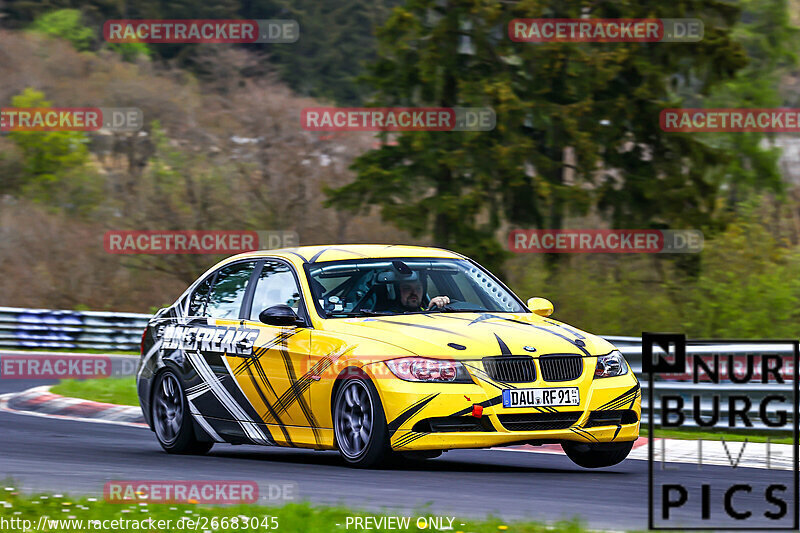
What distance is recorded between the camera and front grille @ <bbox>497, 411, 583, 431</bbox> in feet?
30.6

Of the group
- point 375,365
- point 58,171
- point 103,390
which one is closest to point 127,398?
point 103,390

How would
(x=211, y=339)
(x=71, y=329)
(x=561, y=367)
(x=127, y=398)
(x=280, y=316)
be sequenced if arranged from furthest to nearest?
(x=71, y=329), (x=127, y=398), (x=211, y=339), (x=280, y=316), (x=561, y=367)

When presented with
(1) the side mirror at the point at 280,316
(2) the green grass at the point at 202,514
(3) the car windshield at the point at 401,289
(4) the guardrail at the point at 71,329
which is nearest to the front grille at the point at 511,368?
(3) the car windshield at the point at 401,289

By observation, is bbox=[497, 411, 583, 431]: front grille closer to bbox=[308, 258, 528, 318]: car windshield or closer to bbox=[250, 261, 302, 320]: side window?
bbox=[308, 258, 528, 318]: car windshield

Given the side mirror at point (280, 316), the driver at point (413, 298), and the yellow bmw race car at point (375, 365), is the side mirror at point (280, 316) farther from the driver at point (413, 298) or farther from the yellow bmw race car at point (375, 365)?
the driver at point (413, 298)

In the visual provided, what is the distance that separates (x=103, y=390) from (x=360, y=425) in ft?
28.5

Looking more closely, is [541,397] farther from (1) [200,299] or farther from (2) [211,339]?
(1) [200,299]

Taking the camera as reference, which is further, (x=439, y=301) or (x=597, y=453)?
(x=439, y=301)

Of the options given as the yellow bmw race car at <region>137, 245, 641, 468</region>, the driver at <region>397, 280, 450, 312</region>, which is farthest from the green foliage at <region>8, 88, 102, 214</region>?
the driver at <region>397, 280, 450, 312</region>

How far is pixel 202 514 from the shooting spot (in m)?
7.54

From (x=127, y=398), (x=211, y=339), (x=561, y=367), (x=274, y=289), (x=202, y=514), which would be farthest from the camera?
(x=127, y=398)

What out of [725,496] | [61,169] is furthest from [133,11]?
[725,496]

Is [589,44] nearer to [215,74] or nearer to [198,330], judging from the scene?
[198,330]

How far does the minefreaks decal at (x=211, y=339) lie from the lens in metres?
10.9
